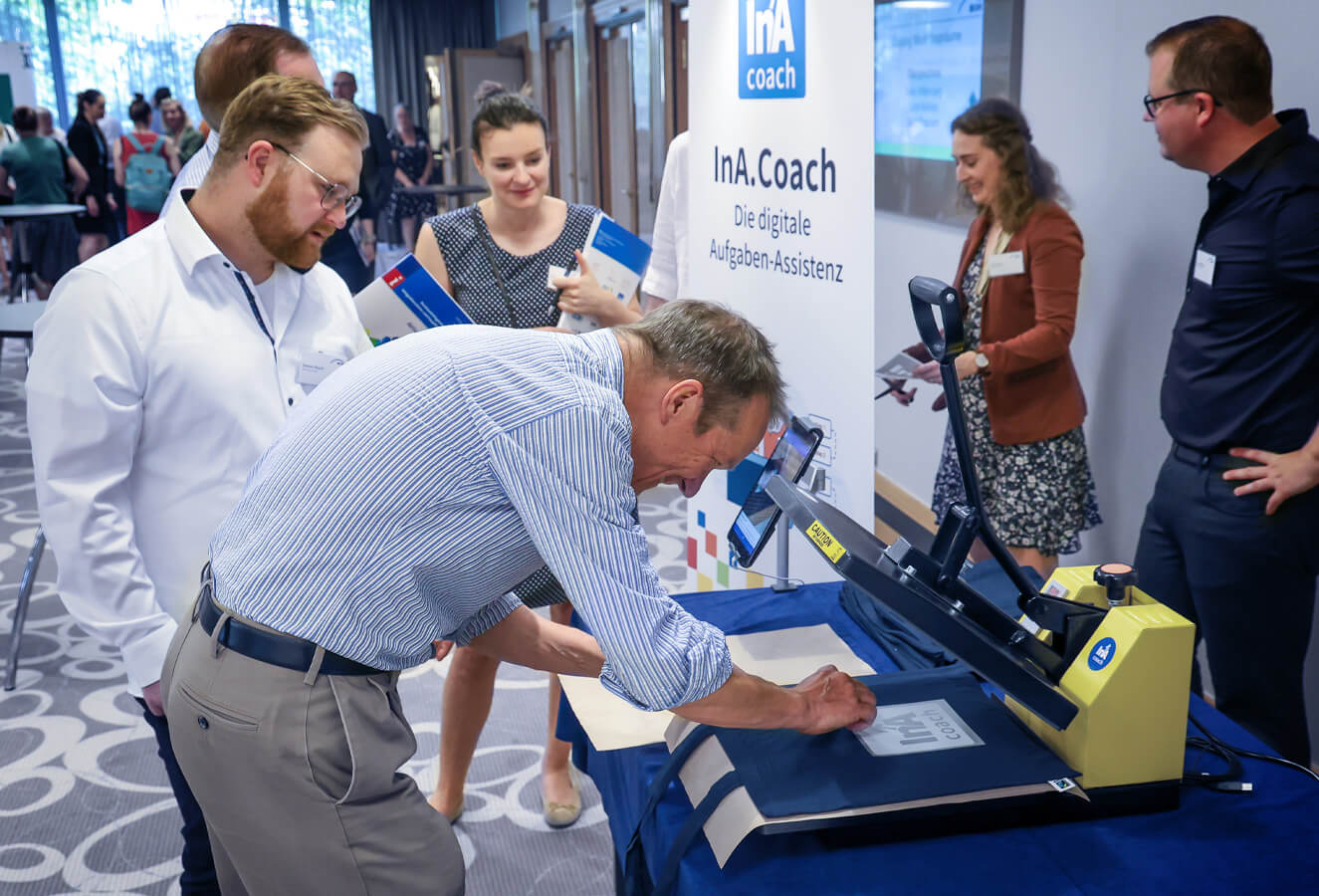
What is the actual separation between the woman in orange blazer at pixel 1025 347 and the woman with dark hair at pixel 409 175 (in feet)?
25.7

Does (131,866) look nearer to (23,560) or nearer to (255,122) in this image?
(255,122)

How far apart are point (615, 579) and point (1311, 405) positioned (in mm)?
1616

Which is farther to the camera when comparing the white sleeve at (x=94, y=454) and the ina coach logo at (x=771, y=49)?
the ina coach logo at (x=771, y=49)

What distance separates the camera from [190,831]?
5.20 ft

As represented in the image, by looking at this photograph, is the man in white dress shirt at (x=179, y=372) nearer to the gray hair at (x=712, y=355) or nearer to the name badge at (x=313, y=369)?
the name badge at (x=313, y=369)

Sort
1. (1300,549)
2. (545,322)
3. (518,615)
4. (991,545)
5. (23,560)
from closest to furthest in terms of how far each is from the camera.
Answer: (991,545), (518,615), (1300,549), (545,322), (23,560)

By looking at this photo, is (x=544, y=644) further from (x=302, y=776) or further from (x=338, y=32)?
(x=338, y=32)

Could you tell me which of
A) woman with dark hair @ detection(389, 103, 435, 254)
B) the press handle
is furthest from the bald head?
woman with dark hair @ detection(389, 103, 435, 254)

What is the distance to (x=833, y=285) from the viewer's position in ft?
7.01

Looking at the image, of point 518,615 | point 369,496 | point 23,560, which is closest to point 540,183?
point 518,615

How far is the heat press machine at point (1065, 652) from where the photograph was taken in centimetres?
106

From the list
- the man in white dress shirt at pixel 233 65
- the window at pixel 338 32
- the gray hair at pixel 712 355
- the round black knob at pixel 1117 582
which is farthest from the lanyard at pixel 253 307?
the window at pixel 338 32

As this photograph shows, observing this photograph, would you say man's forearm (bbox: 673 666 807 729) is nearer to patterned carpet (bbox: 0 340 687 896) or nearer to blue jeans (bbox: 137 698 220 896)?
blue jeans (bbox: 137 698 220 896)

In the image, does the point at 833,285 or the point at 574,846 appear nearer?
the point at 833,285
